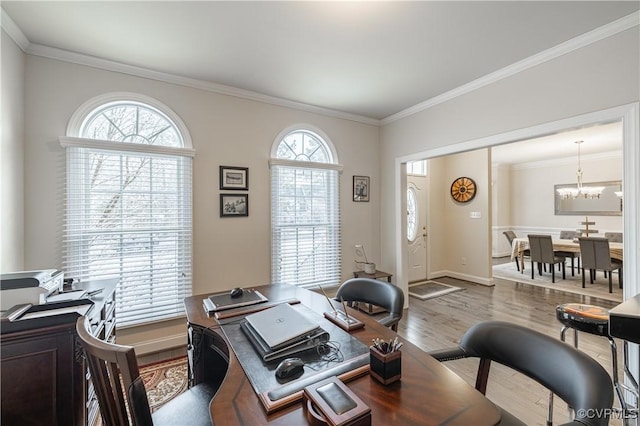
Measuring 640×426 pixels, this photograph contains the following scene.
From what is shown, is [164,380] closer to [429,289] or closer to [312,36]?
[312,36]

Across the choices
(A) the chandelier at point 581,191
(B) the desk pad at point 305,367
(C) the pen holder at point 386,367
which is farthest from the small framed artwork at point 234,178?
(A) the chandelier at point 581,191

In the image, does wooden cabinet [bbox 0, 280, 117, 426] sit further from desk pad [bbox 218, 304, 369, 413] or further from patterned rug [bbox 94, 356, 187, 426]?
desk pad [bbox 218, 304, 369, 413]

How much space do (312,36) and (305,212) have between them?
2028 millimetres

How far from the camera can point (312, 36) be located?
85.6 inches

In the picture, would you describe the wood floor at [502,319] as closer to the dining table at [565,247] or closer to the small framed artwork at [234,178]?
the dining table at [565,247]

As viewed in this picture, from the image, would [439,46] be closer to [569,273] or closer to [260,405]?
[260,405]

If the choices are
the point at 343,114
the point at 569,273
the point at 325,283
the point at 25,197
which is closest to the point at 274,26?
the point at 343,114

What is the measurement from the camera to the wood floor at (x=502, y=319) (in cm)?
201

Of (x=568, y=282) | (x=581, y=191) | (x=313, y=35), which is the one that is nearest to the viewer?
(x=313, y=35)

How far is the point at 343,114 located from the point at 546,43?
7.37 feet

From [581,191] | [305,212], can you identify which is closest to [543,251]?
[581,191]

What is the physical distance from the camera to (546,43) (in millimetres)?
2264

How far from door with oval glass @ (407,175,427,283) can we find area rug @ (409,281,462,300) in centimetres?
21

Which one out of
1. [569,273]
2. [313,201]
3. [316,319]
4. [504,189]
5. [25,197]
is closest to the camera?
[316,319]
